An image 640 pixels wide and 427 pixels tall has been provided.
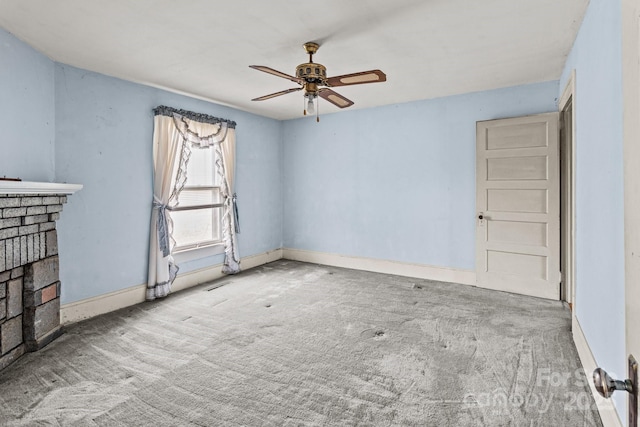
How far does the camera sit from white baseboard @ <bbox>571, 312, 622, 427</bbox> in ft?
5.62

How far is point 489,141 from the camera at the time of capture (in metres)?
4.21

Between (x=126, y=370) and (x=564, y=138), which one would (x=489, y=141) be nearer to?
(x=564, y=138)

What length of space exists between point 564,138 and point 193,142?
4.47 meters

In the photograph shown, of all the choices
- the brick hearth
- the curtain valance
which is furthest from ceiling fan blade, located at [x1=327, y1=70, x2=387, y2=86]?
the brick hearth

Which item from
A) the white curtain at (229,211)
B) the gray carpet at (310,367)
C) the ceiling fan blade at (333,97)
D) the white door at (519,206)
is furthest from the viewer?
the white curtain at (229,211)

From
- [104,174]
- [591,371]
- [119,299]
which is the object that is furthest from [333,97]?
[119,299]

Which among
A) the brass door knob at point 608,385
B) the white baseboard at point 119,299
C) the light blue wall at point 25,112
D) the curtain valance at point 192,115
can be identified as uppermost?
the curtain valance at point 192,115

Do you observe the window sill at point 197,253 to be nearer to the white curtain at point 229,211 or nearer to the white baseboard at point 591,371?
the white curtain at point 229,211

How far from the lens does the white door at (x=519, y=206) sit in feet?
12.7

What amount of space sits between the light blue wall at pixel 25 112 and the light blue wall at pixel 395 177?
360cm

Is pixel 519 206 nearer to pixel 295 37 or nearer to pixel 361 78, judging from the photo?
pixel 361 78

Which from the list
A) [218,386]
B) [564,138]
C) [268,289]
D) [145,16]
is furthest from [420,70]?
[218,386]

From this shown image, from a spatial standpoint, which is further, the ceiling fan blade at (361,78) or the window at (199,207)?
the window at (199,207)

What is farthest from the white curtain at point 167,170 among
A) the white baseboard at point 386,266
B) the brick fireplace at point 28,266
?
the white baseboard at point 386,266
